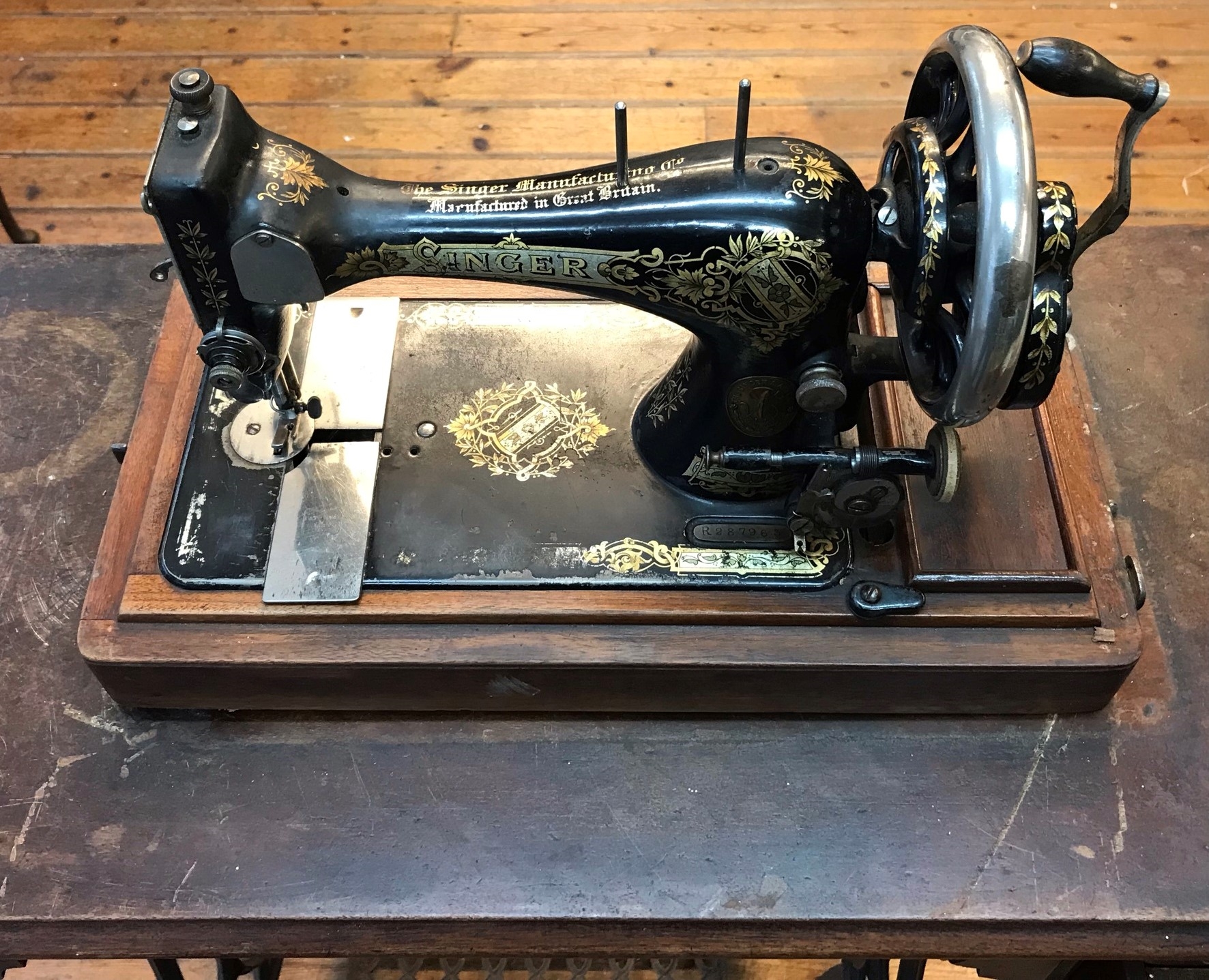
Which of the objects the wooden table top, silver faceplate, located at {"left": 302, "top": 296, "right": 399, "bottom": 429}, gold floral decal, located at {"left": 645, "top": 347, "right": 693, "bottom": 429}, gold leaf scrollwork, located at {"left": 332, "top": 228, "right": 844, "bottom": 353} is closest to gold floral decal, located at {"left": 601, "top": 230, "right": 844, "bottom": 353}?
gold leaf scrollwork, located at {"left": 332, "top": 228, "right": 844, "bottom": 353}

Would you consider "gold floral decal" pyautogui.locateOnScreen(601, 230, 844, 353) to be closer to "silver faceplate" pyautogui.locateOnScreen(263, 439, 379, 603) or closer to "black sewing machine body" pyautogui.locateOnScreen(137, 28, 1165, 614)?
"black sewing machine body" pyautogui.locateOnScreen(137, 28, 1165, 614)

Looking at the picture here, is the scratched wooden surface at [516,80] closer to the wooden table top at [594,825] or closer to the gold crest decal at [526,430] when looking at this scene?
the gold crest decal at [526,430]

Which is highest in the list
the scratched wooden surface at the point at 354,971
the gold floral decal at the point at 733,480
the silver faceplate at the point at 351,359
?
the silver faceplate at the point at 351,359

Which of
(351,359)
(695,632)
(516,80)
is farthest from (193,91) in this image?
(516,80)

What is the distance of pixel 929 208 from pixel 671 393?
1.25 feet

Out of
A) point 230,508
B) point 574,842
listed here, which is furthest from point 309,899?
point 230,508

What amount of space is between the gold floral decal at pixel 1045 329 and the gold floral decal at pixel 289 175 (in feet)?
2.21

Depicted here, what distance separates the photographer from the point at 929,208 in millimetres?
929

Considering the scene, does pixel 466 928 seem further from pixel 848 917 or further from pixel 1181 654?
pixel 1181 654

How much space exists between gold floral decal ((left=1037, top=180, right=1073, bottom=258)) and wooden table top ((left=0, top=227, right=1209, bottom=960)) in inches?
23.3

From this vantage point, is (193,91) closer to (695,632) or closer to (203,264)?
(203,264)

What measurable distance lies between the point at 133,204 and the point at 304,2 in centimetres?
68

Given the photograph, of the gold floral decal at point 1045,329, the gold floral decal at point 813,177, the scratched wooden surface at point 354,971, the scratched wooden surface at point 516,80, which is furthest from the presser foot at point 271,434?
the scratched wooden surface at point 516,80

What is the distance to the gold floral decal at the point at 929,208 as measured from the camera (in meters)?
0.93
